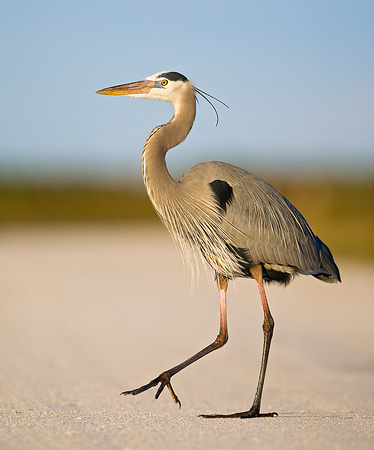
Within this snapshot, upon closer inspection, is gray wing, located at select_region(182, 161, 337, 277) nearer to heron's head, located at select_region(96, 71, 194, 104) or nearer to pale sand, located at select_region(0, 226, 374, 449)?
heron's head, located at select_region(96, 71, 194, 104)

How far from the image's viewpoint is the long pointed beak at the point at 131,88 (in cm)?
640

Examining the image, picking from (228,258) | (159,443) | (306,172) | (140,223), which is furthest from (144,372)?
(306,172)

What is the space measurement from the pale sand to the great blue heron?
40.5 inches

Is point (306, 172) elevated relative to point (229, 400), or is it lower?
lower

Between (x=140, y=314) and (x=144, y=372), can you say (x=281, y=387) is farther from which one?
(x=140, y=314)

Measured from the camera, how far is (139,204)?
186ft

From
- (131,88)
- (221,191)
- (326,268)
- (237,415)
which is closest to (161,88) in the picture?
(131,88)

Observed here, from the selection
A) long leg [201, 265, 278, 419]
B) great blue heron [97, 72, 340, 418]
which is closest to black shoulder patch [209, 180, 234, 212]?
great blue heron [97, 72, 340, 418]

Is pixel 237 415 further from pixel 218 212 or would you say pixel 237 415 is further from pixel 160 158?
pixel 160 158

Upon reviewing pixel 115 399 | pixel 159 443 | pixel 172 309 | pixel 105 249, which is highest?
pixel 159 443

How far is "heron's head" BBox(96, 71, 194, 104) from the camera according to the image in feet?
20.9

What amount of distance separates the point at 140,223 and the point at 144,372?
39.2m

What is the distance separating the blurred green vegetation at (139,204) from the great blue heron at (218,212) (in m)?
22.9

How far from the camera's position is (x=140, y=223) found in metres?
48.0
